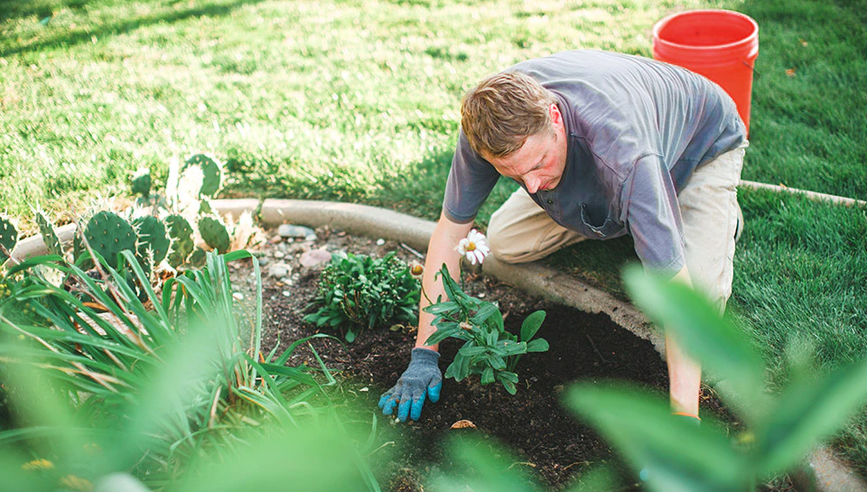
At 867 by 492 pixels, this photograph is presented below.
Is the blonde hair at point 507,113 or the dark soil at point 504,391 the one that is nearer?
the blonde hair at point 507,113

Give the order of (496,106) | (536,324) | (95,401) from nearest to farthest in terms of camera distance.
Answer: (95,401), (496,106), (536,324)

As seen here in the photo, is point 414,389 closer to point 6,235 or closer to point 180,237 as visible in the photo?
point 180,237

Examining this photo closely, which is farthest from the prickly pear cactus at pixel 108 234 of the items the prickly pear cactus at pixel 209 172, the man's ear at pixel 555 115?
the man's ear at pixel 555 115

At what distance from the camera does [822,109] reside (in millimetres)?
3395

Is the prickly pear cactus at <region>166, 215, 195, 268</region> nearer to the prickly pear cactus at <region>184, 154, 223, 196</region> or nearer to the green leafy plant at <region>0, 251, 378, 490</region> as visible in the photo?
the prickly pear cactus at <region>184, 154, 223, 196</region>

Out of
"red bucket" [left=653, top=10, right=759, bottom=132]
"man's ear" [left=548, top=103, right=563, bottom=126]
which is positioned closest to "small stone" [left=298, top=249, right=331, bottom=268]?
"man's ear" [left=548, top=103, right=563, bottom=126]

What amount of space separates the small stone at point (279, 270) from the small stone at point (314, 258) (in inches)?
2.8

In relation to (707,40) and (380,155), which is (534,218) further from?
(707,40)

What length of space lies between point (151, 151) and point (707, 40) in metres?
2.98

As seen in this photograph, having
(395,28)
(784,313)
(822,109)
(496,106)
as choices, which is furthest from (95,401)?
(395,28)

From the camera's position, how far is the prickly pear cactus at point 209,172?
9.91 ft

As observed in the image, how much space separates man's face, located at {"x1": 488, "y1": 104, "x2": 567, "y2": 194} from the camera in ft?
5.86

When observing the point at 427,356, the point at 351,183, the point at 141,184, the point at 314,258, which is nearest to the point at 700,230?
the point at 427,356

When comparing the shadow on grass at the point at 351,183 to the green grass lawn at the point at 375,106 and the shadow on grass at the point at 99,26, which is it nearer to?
the green grass lawn at the point at 375,106
